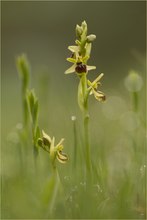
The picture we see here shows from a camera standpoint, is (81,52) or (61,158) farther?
(81,52)

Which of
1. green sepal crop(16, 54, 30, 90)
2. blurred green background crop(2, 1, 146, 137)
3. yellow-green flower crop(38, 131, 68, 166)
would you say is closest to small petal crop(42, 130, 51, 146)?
yellow-green flower crop(38, 131, 68, 166)

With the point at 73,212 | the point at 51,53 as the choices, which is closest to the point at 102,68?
the point at 51,53

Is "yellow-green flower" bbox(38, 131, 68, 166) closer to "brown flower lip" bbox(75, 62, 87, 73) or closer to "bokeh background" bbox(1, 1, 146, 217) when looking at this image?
"brown flower lip" bbox(75, 62, 87, 73)

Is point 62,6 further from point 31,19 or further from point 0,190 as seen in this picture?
point 0,190

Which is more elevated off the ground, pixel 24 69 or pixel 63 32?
pixel 63 32

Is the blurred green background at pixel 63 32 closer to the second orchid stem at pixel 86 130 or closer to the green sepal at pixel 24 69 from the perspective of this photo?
the green sepal at pixel 24 69

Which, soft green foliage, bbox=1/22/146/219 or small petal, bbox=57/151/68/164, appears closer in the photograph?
soft green foliage, bbox=1/22/146/219

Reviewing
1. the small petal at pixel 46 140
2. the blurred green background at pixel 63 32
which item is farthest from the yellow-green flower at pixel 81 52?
the blurred green background at pixel 63 32

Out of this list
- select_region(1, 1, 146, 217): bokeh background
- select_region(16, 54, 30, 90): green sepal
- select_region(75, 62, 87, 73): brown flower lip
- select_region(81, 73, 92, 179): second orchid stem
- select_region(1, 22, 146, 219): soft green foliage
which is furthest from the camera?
select_region(1, 1, 146, 217): bokeh background

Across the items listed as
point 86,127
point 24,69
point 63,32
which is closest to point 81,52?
point 86,127

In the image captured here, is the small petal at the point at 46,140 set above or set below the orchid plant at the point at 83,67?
below

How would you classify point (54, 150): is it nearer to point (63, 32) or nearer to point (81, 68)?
point (81, 68)
